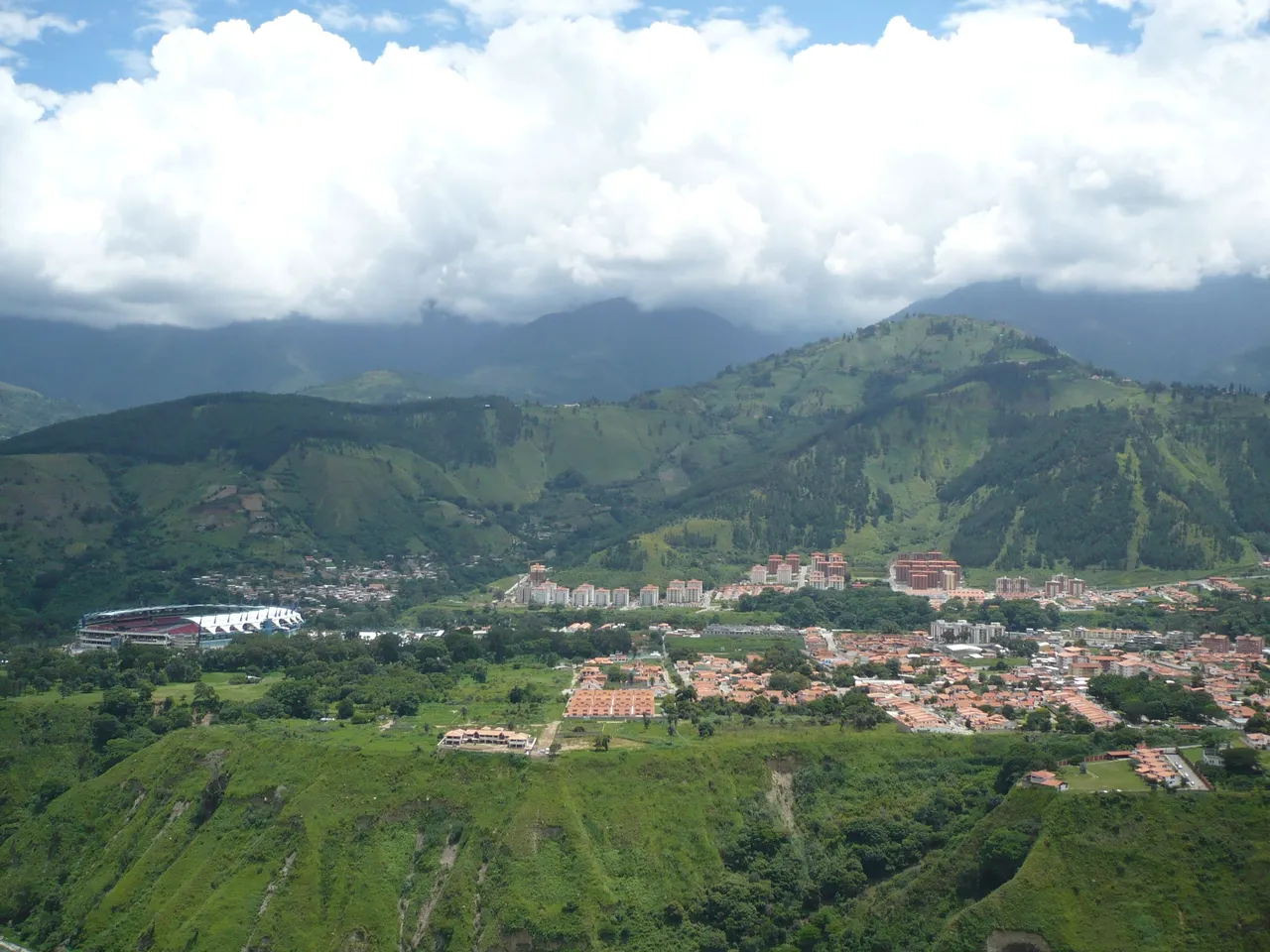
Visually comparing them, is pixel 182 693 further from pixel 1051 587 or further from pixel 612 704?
pixel 1051 587

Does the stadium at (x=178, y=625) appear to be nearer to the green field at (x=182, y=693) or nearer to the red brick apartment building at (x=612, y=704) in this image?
the green field at (x=182, y=693)

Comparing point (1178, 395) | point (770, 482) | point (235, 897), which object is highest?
point (1178, 395)

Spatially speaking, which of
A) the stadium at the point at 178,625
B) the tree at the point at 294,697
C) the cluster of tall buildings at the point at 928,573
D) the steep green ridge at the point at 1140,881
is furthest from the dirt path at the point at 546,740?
the cluster of tall buildings at the point at 928,573

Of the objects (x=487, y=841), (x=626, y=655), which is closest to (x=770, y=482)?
(x=626, y=655)

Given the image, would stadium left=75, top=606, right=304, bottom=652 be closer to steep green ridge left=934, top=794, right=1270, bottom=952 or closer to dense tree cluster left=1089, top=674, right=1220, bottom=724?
dense tree cluster left=1089, top=674, right=1220, bottom=724

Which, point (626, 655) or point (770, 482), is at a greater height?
point (770, 482)

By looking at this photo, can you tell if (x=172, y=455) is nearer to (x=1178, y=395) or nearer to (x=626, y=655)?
(x=626, y=655)

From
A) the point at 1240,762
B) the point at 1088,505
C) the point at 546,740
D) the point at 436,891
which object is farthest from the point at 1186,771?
the point at 1088,505
